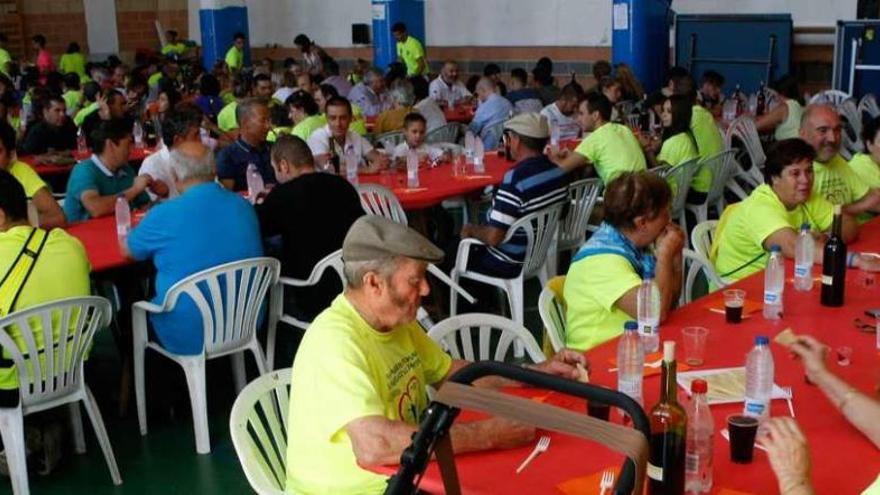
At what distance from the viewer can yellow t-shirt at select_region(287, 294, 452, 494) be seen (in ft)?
7.59

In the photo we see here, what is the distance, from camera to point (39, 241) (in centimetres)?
380

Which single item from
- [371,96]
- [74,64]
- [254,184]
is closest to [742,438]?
[254,184]

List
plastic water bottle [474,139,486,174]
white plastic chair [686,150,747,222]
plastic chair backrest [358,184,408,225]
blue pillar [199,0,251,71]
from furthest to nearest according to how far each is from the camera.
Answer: blue pillar [199,0,251,71], white plastic chair [686,150,747,222], plastic water bottle [474,139,486,174], plastic chair backrest [358,184,408,225]

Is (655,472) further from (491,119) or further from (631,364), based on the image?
(491,119)

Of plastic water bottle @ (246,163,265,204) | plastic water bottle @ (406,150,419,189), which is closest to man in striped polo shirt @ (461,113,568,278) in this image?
plastic water bottle @ (406,150,419,189)

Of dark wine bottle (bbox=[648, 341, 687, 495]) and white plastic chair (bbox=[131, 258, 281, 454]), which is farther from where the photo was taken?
white plastic chair (bbox=[131, 258, 281, 454])

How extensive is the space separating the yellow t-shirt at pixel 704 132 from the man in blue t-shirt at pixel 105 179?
13.1 feet

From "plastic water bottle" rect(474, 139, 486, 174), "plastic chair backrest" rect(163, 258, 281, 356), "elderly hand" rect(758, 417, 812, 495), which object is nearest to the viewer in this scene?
"elderly hand" rect(758, 417, 812, 495)

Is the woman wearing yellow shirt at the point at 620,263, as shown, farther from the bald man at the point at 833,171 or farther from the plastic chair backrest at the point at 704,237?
the bald man at the point at 833,171

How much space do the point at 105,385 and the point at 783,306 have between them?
10.9 feet

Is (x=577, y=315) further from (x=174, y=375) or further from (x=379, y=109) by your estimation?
(x=379, y=109)

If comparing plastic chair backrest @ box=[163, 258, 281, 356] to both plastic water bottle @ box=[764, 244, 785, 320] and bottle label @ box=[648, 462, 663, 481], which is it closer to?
plastic water bottle @ box=[764, 244, 785, 320]

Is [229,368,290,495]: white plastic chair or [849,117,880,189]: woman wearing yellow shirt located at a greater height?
[849,117,880,189]: woman wearing yellow shirt

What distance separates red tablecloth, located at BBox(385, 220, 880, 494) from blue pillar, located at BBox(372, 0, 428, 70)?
462 inches
